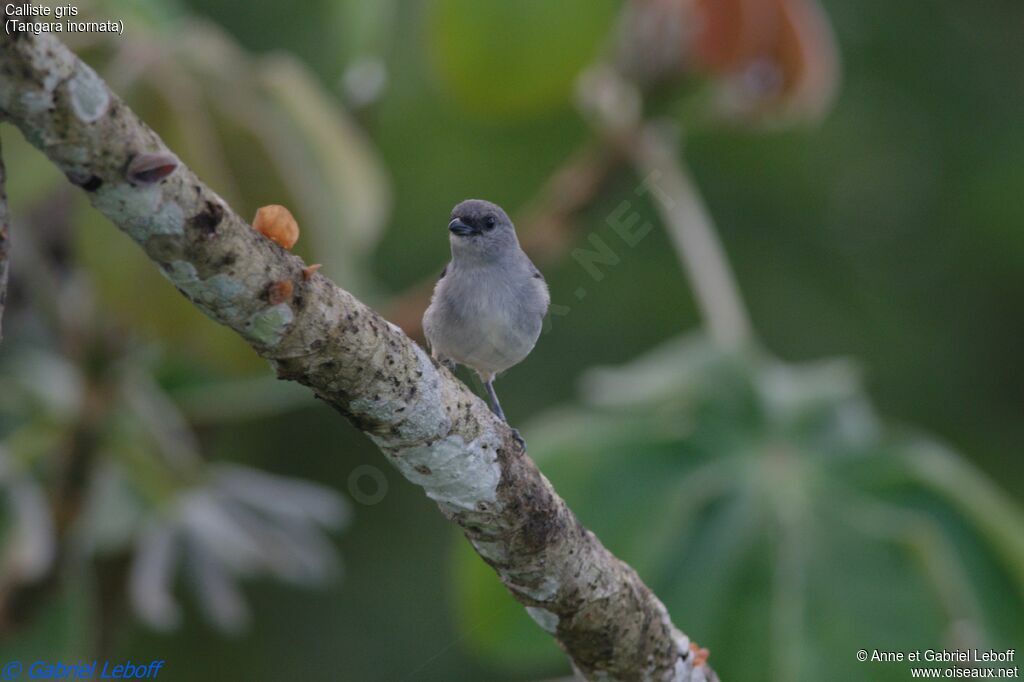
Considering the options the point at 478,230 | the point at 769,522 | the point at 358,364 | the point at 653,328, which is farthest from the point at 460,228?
the point at 653,328

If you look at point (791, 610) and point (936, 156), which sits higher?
point (936, 156)

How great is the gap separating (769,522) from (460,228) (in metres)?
0.84

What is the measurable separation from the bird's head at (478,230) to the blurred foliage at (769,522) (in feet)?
2.06

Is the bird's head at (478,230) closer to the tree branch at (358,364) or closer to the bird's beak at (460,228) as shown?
the bird's beak at (460,228)

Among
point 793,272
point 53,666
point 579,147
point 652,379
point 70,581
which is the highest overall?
point 579,147

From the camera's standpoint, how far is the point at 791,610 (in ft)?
5.40

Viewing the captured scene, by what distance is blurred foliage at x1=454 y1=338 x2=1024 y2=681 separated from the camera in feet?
5.43

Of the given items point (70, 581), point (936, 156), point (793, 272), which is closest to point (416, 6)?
point (70, 581)

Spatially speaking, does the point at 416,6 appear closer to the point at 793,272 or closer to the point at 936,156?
the point at 793,272

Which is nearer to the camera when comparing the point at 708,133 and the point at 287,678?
the point at 287,678

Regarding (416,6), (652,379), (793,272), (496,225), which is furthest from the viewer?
(793,272)

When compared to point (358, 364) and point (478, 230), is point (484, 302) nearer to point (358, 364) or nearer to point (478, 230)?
point (478, 230)

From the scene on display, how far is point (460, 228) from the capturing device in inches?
41.9

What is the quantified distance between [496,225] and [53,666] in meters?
1.15
